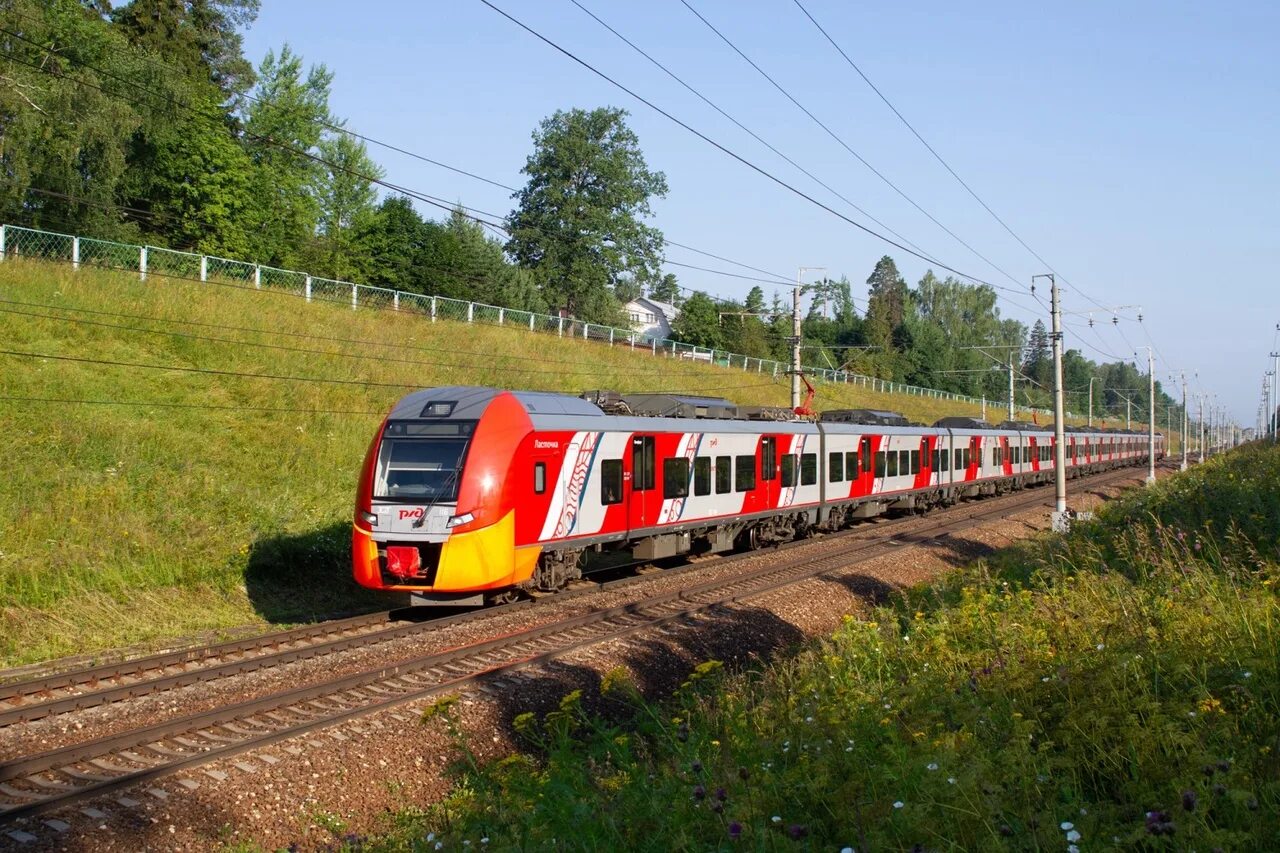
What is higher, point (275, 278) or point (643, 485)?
point (275, 278)

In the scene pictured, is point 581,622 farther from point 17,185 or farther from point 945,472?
point 17,185

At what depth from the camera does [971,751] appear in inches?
195

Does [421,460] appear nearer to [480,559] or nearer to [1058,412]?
[480,559]

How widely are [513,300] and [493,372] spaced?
2271 cm

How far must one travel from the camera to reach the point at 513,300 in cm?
5125

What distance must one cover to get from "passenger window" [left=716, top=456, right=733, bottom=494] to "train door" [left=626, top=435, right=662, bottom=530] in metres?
1.97

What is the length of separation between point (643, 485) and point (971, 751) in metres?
10.8

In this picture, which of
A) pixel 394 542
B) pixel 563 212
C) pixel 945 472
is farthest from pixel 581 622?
pixel 563 212

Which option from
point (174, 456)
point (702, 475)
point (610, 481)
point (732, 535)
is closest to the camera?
point (610, 481)

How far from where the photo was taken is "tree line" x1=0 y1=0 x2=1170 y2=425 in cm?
3050

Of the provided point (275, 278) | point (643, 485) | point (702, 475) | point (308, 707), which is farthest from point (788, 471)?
point (275, 278)

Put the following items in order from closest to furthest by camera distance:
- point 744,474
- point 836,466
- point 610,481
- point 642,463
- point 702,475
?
point 610,481
point 642,463
point 702,475
point 744,474
point 836,466

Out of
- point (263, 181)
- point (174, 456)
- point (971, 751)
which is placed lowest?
point (971, 751)

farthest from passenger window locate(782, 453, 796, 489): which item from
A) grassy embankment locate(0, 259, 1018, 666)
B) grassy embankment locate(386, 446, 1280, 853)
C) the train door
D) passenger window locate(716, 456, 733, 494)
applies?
grassy embankment locate(386, 446, 1280, 853)
